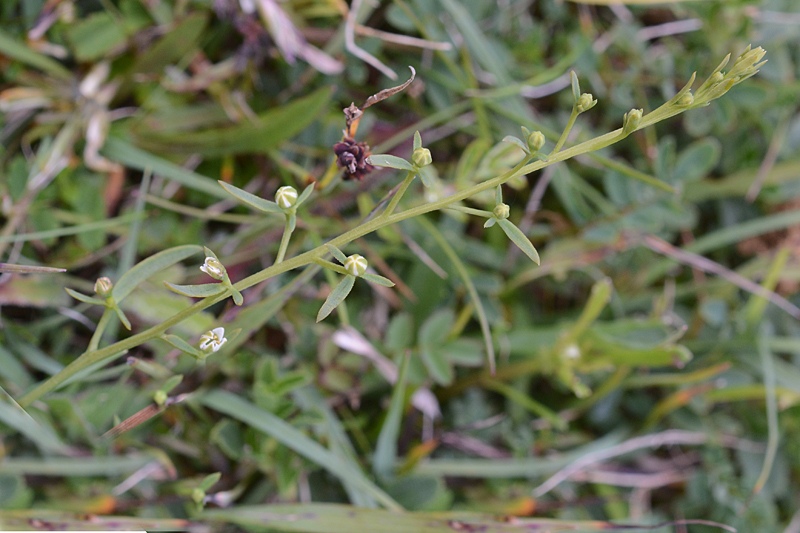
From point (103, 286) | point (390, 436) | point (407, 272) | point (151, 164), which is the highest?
point (103, 286)

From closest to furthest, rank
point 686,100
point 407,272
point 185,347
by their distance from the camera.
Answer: point 686,100 → point 185,347 → point 407,272

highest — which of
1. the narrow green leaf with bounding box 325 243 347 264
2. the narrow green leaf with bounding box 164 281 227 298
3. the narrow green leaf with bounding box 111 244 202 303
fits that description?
the narrow green leaf with bounding box 325 243 347 264

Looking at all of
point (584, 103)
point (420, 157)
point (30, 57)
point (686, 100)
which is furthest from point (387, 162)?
point (30, 57)

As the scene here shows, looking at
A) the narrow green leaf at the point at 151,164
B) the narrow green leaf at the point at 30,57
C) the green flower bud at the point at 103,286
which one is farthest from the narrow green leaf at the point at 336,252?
the narrow green leaf at the point at 30,57

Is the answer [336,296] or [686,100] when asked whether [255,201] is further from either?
[686,100]

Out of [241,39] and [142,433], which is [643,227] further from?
[142,433]

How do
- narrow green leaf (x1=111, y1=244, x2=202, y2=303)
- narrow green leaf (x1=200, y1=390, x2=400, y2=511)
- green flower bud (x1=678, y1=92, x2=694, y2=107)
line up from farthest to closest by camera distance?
narrow green leaf (x1=200, y1=390, x2=400, y2=511) < narrow green leaf (x1=111, y1=244, x2=202, y2=303) < green flower bud (x1=678, y1=92, x2=694, y2=107)

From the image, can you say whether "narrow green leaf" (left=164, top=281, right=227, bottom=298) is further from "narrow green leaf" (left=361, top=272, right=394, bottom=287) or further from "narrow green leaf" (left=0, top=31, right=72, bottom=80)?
"narrow green leaf" (left=0, top=31, right=72, bottom=80)

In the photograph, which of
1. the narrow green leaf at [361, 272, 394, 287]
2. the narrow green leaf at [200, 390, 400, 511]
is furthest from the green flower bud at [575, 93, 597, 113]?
the narrow green leaf at [200, 390, 400, 511]
